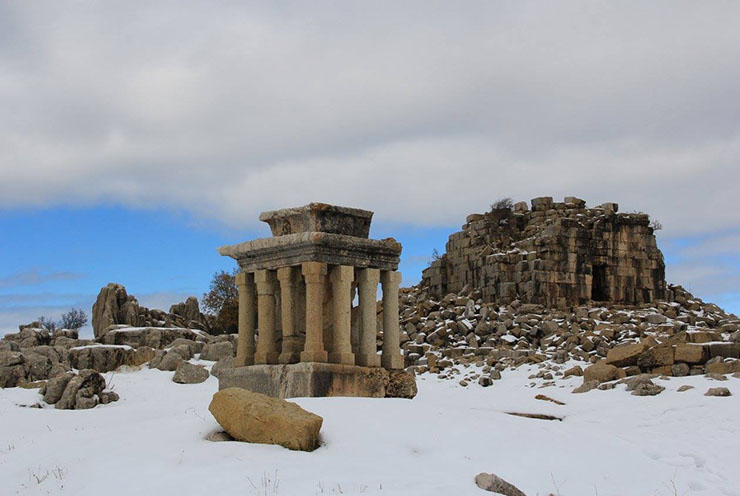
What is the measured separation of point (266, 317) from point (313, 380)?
5.86ft

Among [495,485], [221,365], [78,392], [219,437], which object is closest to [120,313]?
[221,365]

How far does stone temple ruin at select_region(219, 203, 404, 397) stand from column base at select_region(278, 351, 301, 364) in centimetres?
1

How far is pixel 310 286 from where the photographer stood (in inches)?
547

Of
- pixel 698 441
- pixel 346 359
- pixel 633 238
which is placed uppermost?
pixel 633 238

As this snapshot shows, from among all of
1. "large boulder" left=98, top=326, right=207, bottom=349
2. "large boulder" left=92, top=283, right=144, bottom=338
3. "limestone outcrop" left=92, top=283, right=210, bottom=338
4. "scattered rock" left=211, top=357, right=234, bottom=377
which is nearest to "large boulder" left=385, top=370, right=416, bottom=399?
"scattered rock" left=211, top=357, right=234, bottom=377

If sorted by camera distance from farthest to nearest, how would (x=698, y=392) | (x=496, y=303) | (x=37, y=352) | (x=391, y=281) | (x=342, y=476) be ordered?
1. (x=496, y=303)
2. (x=37, y=352)
3. (x=698, y=392)
4. (x=391, y=281)
5. (x=342, y=476)

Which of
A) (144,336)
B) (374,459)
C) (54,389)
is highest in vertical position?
(144,336)

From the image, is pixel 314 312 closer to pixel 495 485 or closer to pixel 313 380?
pixel 313 380

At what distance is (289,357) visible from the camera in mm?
14219

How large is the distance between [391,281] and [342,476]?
6.10 m

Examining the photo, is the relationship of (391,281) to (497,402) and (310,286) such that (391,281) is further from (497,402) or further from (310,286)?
(497,402)

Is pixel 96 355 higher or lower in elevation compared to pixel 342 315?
lower

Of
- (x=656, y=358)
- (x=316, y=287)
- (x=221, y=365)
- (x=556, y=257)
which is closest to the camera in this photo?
(x=316, y=287)

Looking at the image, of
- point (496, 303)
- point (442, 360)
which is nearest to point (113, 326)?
point (442, 360)
